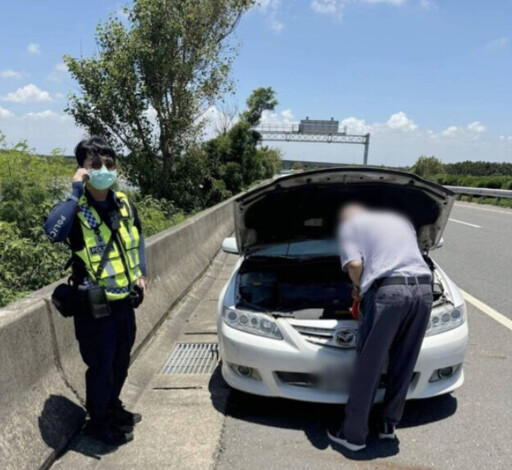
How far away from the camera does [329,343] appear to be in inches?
140

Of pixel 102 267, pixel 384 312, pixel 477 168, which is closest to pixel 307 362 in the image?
pixel 384 312

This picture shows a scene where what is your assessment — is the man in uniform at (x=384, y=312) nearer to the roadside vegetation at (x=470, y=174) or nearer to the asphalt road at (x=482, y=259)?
the asphalt road at (x=482, y=259)

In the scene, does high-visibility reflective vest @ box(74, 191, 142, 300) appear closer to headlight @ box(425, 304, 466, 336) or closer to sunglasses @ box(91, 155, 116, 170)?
sunglasses @ box(91, 155, 116, 170)

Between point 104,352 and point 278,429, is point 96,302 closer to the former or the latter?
point 104,352

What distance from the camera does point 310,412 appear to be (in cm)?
383

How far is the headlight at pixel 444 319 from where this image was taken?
366 centimetres

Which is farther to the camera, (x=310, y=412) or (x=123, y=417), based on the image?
(x=310, y=412)

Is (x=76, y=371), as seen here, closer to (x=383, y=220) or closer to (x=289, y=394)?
(x=289, y=394)

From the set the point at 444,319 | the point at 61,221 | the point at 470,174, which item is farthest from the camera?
Answer: the point at 470,174

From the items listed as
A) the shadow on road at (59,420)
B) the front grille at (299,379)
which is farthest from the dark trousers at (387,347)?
the shadow on road at (59,420)

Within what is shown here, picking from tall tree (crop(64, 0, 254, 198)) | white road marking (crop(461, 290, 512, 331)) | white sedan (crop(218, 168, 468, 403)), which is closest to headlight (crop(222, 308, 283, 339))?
white sedan (crop(218, 168, 468, 403))

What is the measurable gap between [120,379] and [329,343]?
1447 millimetres

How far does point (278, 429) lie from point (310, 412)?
374 millimetres

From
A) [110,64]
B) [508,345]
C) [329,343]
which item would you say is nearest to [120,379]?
[329,343]
